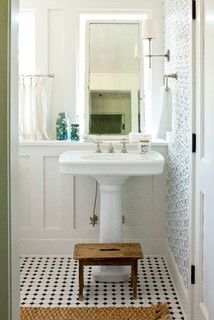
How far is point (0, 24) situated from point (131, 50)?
253 centimetres

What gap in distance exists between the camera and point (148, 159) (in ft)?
9.48

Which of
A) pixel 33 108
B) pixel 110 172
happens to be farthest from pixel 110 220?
pixel 33 108

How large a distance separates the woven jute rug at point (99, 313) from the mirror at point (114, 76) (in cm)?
152

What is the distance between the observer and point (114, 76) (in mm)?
3674

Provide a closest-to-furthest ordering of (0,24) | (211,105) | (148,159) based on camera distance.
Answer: (0,24) < (211,105) < (148,159)

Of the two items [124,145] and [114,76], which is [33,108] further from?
[124,145]

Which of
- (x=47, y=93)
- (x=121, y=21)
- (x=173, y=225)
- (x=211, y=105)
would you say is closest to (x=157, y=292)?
(x=173, y=225)

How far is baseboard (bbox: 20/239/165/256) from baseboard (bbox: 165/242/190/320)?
163mm

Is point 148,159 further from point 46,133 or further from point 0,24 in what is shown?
point 0,24

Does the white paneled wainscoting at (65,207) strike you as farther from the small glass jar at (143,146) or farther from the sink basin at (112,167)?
the sink basin at (112,167)

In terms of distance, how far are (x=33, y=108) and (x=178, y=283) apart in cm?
181

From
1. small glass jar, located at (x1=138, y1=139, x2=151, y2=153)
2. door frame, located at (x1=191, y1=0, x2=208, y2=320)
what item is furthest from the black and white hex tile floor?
small glass jar, located at (x1=138, y1=139, x2=151, y2=153)

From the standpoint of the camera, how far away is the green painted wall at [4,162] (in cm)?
127

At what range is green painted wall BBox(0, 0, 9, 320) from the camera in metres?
1.27
